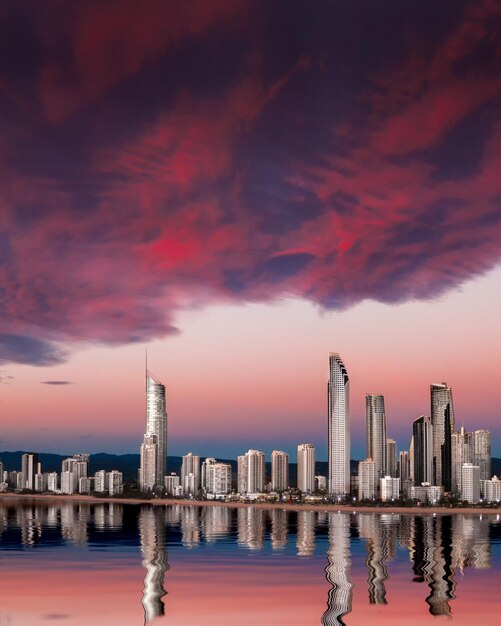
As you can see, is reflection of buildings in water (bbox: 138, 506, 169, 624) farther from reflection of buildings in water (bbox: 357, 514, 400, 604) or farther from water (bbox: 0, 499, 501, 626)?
reflection of buildings in water (bbox: 357, 514, 400, 604)

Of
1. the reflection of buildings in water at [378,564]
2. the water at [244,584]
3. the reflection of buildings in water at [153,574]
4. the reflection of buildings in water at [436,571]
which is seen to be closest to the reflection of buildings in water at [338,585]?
the water at [244,584]

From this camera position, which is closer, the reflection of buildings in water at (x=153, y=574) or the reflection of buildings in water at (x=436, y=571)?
the reflection of buildings in water at (x=153, y=574)

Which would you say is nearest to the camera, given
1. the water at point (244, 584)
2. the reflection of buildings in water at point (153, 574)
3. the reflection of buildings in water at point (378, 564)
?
the water at point (244, 584)

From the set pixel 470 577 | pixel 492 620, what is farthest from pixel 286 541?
pixel 492 620

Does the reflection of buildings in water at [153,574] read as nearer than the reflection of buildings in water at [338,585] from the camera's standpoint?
No

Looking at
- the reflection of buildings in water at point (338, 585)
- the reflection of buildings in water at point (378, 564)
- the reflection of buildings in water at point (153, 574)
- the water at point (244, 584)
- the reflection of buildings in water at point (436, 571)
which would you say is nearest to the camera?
the reflection of buildings in water at point (338, 585)

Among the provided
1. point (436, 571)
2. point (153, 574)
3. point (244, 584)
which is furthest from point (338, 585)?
point (153, 574)

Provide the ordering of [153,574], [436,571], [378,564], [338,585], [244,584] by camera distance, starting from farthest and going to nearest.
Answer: [378,564] < [436,571] < [153,574] < [244,584] < [338,585]

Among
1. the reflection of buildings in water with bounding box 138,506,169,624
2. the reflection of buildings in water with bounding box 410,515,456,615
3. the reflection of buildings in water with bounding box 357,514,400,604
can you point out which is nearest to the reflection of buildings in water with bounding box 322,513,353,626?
the reflection of buildings in water with bounding box 357,514,400,604

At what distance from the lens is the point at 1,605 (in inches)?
1759

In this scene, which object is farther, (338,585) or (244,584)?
(244,584)

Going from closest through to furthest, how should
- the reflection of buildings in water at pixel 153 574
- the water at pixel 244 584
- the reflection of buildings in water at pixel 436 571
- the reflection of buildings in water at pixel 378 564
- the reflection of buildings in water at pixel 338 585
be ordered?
the reflection of buildings in water at pixel 338 585
the water at pixel 244 584
the reflection of buildings in water at pixel 153 574
the reflection of buildings in water at pixel 436 571
the reflection of buildings in water at pixel 378 564

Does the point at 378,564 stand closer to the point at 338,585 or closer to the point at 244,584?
the point at 338,585

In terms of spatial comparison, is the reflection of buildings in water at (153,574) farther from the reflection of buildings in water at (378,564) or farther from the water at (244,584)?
the reflection of buildings in water at (378,564)
